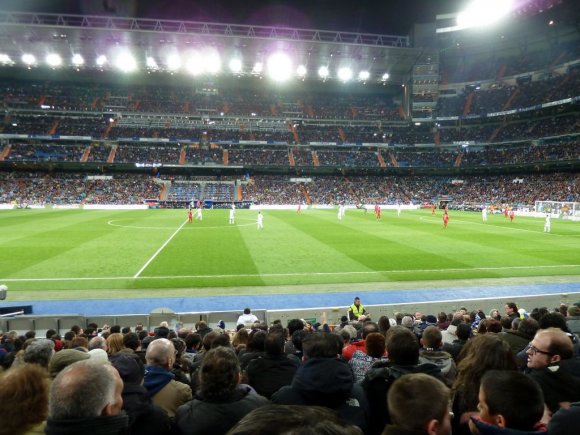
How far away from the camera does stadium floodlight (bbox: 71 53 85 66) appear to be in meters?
68.9

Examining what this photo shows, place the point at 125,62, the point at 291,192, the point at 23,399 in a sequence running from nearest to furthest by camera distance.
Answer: the point at 23,399, the point at 125,62, the point at 291,192

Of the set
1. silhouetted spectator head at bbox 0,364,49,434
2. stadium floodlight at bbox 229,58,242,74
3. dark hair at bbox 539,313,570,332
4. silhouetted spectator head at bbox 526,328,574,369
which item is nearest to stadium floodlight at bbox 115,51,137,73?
stadium floodlight at bbox 229,58,242,74

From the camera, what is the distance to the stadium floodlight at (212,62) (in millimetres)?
68625

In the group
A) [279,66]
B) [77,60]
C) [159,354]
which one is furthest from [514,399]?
[77,60]

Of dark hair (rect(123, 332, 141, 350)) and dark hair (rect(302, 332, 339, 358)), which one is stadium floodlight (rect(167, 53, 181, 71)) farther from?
dark hair (rect(302, 332, 339, 358))

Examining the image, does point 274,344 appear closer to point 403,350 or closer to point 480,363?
point 403,350

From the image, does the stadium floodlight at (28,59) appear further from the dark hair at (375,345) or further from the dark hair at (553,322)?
the dark hair at (553,322)

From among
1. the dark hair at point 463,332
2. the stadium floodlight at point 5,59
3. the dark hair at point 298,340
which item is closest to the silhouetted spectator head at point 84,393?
Result: the dark hair at point 298,340

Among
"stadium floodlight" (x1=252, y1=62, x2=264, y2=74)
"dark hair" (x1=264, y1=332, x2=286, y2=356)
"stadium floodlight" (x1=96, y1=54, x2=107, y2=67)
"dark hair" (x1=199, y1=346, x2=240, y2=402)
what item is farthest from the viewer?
"stadium floodlight" (x1=252, y1=62, x2=264, y2=74)

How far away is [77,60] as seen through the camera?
70250 millimetres

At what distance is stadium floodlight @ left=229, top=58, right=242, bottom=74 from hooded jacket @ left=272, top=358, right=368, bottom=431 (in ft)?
247

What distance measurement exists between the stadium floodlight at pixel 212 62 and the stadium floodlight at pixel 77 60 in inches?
844

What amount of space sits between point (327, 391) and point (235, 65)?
254 ft

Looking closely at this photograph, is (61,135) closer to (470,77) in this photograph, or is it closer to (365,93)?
(365,93)
